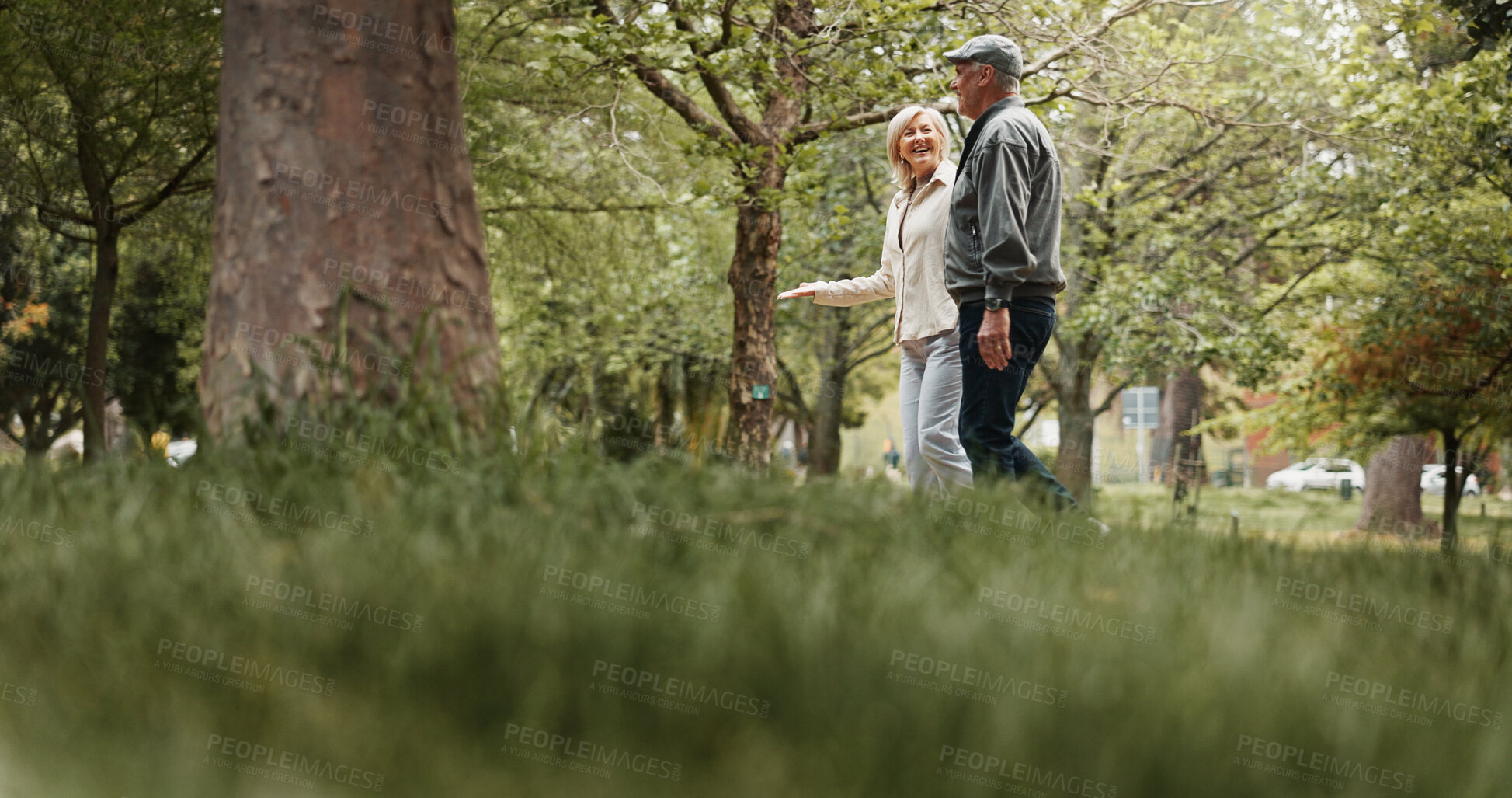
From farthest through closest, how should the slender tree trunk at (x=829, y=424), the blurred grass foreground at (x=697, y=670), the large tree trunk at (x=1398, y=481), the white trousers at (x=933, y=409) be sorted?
1. the slender tree trunk at (x=829, y=424)
2. the large tree trunk at (x=1398, y=481)
3. the white trousers at (x=933, y=409)
4. the blurred grass foreground at (x=697, y=670)

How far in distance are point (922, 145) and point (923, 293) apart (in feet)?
2.35

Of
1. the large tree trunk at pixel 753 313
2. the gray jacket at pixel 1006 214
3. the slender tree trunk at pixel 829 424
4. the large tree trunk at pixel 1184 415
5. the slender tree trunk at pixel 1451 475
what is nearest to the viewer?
the gray jacket at pixel 1006 214

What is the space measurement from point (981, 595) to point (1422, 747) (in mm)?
672

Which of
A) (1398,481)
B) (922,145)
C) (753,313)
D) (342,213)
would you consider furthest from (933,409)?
(1398,481)

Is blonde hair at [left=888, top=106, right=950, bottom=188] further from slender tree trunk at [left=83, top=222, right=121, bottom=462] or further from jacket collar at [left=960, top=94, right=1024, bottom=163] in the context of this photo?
slender tree trunk at [left=83, top=222, right=121, bottom=462]

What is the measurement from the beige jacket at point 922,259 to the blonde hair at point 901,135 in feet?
0.29

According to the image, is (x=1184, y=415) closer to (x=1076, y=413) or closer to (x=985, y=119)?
(x=1076, y=413)

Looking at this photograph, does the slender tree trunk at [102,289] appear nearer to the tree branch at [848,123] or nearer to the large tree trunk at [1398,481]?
the tree branch at [848,123]

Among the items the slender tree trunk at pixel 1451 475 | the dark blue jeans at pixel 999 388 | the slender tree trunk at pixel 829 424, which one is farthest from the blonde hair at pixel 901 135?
the slender tree trunk at pixel 829 424

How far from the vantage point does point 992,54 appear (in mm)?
Result: 4520

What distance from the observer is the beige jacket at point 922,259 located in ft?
15.2

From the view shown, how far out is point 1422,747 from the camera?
129cm

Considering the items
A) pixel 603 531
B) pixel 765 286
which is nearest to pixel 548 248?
pixel 765 286

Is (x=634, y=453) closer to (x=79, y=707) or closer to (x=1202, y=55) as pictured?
(x=79, y=707)
